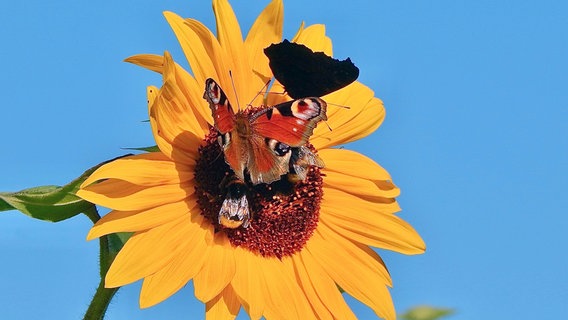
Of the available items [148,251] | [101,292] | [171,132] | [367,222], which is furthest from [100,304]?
[367,222]

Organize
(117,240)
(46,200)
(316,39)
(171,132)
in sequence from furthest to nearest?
(316,39), (117,240), (171,132), (46,200)

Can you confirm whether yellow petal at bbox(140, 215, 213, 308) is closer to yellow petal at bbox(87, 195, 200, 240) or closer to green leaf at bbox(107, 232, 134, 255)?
yellow petal at bbox(87, 195, 200, 240)

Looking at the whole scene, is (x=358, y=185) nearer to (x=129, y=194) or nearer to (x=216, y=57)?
(x=216, y=57)

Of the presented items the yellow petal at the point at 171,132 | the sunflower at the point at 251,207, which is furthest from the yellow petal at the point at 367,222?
the yellow petal at the point at 171,132

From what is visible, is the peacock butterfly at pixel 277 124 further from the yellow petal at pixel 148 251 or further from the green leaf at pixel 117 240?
the green leaf at pixel 117 240

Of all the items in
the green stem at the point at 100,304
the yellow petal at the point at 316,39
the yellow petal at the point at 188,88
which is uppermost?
the yellow petal at the point at 316,39

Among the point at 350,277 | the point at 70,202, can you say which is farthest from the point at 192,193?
the point at 350,277
